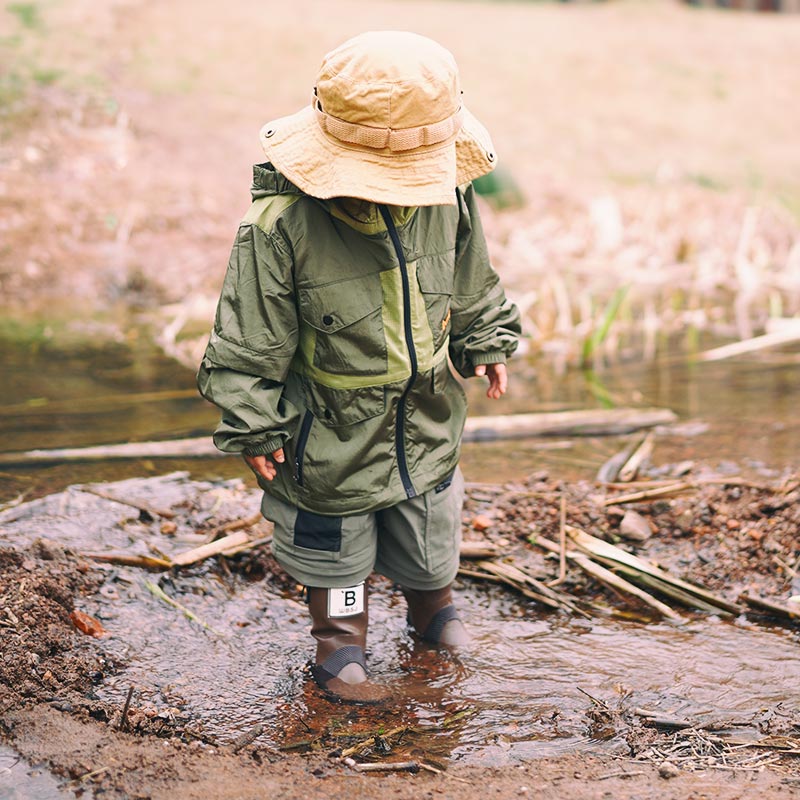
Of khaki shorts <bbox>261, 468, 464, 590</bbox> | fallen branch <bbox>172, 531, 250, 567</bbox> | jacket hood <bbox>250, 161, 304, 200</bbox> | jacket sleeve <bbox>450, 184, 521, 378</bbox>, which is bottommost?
fallen branch <bbox>172, 531, 250, 567</bbox>

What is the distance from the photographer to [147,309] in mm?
8211

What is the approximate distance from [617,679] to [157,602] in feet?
5.13

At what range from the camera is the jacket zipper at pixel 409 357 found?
3025mm

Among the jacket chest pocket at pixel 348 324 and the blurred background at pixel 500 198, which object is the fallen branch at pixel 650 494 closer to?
the blurred background at pixel 500 198

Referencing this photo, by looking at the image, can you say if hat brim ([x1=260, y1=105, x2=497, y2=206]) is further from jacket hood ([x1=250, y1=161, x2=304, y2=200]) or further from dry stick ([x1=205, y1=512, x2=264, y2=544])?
dry stick ([x1=205, y1=512, x2=264, y2=544])

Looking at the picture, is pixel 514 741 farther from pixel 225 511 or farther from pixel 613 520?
pixel 225 511

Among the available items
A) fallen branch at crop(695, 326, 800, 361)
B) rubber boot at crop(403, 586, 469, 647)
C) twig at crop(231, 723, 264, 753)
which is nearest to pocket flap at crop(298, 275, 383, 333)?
rubber boot at crop(403, 586, 469, 647)

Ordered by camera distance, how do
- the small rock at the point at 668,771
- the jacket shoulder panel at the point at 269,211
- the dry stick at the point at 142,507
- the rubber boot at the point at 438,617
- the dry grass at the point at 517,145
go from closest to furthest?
1. the small rock at the point at 668,771
2. the jacket shoulder panel at the point at 269,211
3. the rubber boot at the point at 438,617
4. the dry stick at the point at 142,507
5. the dry grass at the point at 517,145

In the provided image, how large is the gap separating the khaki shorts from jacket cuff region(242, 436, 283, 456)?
28cm

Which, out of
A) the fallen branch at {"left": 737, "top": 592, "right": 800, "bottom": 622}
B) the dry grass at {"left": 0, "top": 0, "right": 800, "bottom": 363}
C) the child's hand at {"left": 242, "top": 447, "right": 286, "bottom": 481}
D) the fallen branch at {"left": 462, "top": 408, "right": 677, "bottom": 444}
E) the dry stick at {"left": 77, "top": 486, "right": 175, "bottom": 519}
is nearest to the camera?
the child's hand at {"left": 242, "top": 447, "right": 286, "bottom": 481}

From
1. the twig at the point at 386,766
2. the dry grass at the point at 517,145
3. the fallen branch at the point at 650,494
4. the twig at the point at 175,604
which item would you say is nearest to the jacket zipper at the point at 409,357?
the twig at the point at 386,766

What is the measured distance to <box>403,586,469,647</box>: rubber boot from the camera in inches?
140

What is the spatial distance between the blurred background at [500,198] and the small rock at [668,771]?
2.41 m

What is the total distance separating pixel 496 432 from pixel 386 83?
2.95 meters
